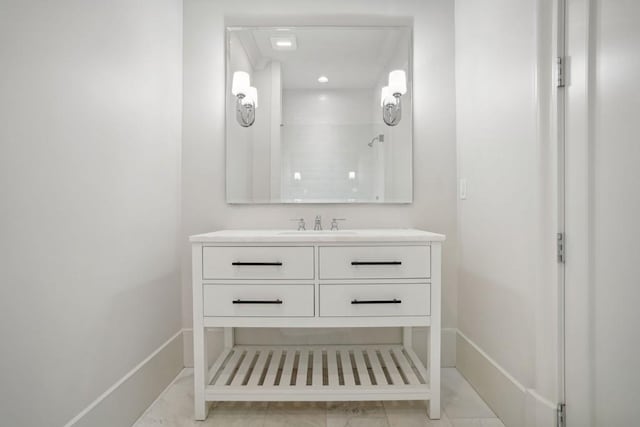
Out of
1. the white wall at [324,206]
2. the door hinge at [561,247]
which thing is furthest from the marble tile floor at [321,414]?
the door hinge at [561,247]

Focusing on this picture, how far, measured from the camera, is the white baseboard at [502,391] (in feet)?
4.16

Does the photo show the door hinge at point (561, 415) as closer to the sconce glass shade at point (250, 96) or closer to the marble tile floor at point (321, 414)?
the marble tile floor at point (321, 414)

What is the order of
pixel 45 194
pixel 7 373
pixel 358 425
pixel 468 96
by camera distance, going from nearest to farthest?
1. pixel 7 373
2. pixel 45 194
3. pixel 358 425
4. pixel 468 96

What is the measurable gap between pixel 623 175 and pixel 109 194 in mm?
1756

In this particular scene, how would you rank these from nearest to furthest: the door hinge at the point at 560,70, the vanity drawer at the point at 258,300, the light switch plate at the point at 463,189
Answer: the door hinge at the point at 560,70 < the vanity drawer at the point at 258,300 < the light switch plate at the point at 463,189

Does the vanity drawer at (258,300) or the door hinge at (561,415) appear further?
the vanity drawer at (258,300)

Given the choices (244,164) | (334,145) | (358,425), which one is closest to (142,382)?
(358,425)

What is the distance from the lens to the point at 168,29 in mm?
1873

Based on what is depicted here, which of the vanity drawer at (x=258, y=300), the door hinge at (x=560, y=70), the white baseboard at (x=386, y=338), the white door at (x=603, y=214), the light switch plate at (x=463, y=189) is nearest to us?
the white door at (x=603, y=214)

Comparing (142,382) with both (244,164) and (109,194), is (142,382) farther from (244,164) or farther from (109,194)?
(244,164)

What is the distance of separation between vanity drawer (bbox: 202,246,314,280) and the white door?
0.98 m

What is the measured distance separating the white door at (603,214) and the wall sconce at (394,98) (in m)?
0.93

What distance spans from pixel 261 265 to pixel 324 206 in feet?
2.28

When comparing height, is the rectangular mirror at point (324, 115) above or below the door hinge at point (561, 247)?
above
